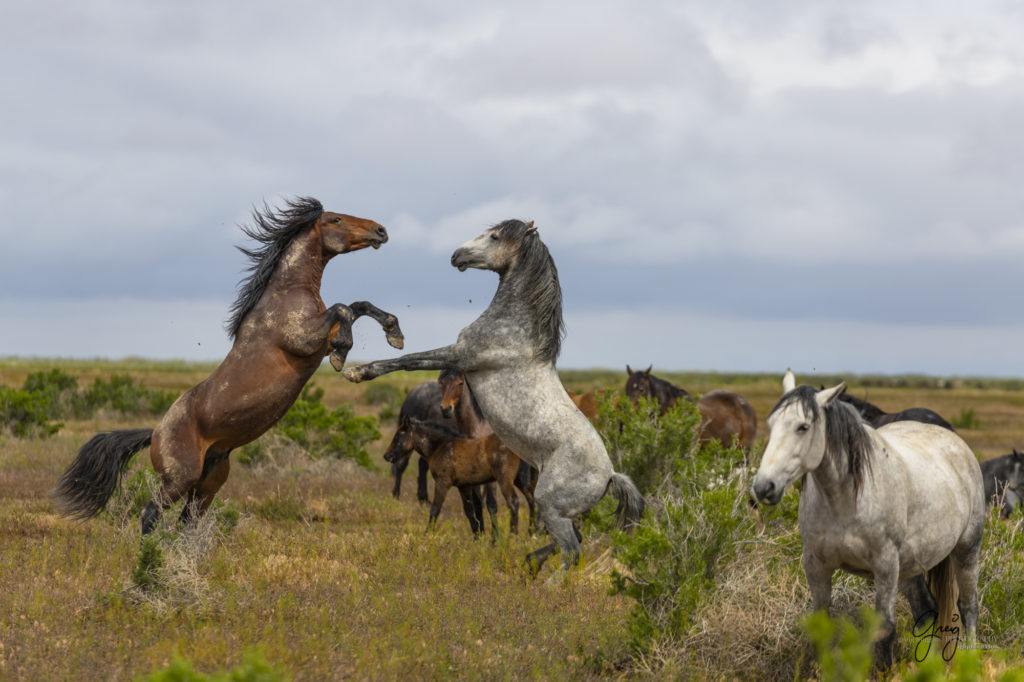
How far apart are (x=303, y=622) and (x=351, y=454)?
12.4m

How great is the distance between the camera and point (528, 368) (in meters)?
7.17

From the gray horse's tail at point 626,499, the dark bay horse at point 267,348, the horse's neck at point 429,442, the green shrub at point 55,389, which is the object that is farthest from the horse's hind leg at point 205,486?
the green shrub at point 55,389

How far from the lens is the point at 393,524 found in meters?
11.6

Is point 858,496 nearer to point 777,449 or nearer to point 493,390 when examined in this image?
point 777,449

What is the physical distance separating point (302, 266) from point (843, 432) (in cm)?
452

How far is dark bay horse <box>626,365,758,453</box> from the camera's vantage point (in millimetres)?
15938

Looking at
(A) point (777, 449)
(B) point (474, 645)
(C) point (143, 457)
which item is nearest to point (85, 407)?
(C) point (143, 457)

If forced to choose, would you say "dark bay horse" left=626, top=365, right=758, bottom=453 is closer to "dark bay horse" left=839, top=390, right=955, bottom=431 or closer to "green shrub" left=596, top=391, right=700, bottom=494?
"dark bay horse" left=839, top=390, right=955, bottom=431

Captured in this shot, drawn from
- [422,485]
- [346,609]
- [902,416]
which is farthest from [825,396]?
[422,485]

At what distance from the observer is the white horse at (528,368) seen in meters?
7.12

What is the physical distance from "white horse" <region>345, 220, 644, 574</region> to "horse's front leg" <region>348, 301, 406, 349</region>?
378 millimetres

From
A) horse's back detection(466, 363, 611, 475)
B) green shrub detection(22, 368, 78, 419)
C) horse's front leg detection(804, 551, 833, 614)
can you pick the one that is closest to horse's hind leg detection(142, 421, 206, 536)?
horse's back detection(466, 363, 611, 475)

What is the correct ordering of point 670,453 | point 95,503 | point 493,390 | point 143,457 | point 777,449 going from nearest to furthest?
point 777,449, point 493,390, point 95,503, point 670,453, point 143,457

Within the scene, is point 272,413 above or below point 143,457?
above
